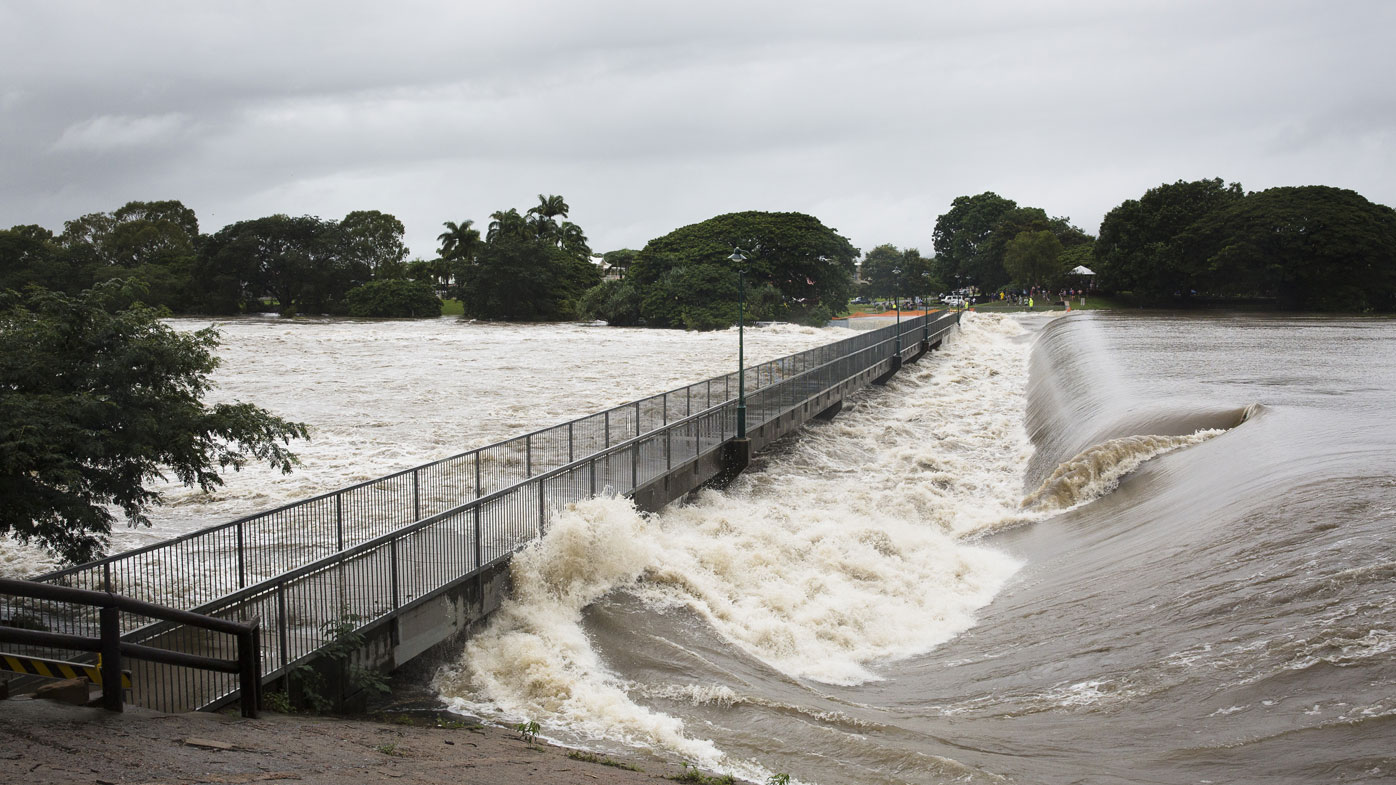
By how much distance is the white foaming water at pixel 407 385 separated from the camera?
2395cm

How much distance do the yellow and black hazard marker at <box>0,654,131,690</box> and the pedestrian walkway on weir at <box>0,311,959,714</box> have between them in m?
0.17

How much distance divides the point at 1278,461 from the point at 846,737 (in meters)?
12.3

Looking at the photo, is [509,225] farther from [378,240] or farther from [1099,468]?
[1099,468]

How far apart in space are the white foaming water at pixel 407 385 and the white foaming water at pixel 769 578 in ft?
29.3

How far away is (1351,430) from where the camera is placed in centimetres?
2155

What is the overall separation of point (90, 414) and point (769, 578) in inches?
416

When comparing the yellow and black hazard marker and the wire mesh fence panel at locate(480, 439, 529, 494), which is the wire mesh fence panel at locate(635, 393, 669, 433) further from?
the yellow and black hazard marker

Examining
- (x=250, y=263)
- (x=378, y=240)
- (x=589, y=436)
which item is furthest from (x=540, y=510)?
(x=378, y=240)

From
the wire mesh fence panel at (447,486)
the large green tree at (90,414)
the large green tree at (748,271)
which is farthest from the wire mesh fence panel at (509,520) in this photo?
the large green tree at (748,271)

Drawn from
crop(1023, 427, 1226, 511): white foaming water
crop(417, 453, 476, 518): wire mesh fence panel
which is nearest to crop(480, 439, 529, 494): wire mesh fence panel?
crop(417, 453, 476, 518): wire mesh fence panel

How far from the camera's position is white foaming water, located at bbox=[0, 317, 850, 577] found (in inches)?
943

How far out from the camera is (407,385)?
149 ft

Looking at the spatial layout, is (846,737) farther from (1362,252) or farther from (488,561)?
(1362,252)

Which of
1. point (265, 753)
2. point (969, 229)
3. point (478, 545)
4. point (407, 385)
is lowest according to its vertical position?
point (265, 753)
